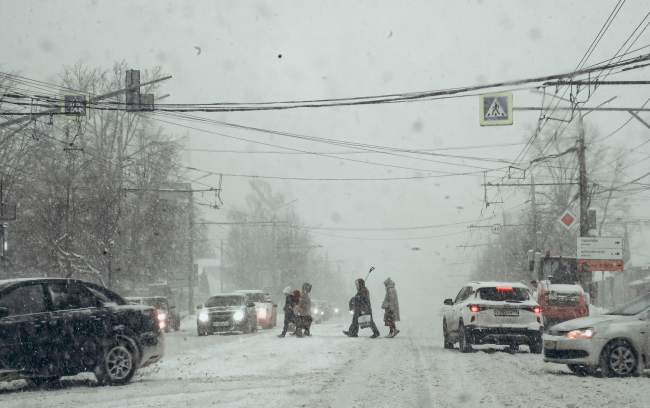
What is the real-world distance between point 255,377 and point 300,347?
5.86 meters

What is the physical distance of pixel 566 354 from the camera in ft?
36.9

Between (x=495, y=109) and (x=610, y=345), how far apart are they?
8550 mm

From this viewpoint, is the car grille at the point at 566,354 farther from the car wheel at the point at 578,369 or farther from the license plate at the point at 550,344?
the car wheel at the point at 578,369

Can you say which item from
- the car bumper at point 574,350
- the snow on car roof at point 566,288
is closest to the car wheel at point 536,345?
the car bumper at point 574,350

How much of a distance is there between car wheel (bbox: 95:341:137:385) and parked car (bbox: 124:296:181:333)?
16.3 metres

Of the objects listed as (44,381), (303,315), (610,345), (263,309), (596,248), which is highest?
(596,248)

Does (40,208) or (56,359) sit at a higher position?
(40,208)

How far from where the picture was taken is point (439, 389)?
943 cm

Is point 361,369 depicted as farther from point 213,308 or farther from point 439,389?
point 213,308

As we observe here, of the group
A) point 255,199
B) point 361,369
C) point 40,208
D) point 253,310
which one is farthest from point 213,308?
point 255,199

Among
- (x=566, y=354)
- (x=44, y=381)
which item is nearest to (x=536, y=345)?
(x=566, y=354)

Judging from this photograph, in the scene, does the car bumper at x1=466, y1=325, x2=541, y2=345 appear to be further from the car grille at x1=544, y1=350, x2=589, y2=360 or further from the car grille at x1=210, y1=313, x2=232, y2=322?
the car grille at x1=210, y1=313, x2=232, y2=322

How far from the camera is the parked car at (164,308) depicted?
27.3 m

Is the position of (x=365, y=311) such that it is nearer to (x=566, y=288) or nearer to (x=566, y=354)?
(x=566, y=288)
